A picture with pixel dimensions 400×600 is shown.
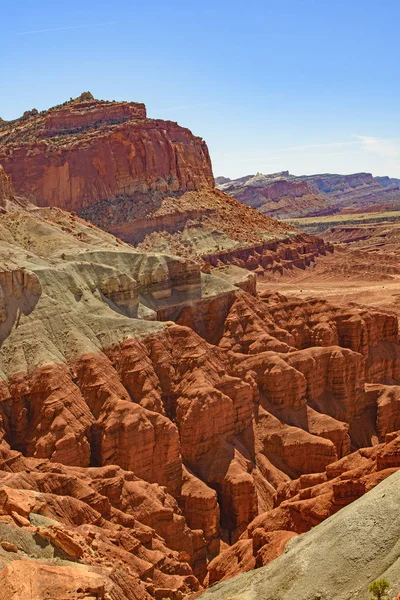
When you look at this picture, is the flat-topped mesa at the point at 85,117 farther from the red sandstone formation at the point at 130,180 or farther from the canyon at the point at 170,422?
the canyon at the point at 170,422

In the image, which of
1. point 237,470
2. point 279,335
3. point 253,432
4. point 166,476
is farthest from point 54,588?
point 279,335

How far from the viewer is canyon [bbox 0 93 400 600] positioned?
28203mm

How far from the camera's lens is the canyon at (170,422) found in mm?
28203

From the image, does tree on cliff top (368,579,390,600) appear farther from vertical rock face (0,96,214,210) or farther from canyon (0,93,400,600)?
vertical rock face (0,96,214,210)

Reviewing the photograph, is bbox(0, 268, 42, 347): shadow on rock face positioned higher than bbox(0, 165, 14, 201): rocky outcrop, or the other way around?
bbox(0, 165, 14, 201): rocky outcrop

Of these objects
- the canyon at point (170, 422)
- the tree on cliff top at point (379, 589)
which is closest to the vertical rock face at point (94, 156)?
the canyon at point (170, 422)

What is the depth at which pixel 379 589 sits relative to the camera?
21.0 meters

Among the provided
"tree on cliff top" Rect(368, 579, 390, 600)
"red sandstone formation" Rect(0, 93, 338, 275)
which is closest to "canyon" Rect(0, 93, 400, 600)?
"tree on cliff top" Rect(368, 579, 390, 600)

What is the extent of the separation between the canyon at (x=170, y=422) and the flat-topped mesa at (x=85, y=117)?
215 feet

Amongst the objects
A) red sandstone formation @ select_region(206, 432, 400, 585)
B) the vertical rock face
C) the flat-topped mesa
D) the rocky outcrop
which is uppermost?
the flat-topped mesa

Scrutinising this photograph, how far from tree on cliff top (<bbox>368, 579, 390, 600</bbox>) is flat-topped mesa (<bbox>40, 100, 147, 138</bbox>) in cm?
11616

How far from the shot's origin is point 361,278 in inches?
5492

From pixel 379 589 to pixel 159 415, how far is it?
74.0ft

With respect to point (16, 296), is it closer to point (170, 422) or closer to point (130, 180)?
point (170, 422)
